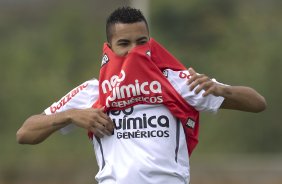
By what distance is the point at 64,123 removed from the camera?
5.86 metres

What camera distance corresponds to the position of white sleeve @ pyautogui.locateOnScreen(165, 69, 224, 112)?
5699 millimetres

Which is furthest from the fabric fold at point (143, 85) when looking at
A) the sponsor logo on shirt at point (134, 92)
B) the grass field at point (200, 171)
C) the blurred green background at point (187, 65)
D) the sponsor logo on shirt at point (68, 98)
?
the blurred green background at point (187, 65)

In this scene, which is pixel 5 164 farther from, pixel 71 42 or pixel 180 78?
pixel 180 78

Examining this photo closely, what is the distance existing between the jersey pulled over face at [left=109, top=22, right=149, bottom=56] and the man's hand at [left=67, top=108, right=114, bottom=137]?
372 mm

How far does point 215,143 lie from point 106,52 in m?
15.6

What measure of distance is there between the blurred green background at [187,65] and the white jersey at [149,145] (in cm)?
954

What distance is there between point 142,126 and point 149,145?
126 millimetres

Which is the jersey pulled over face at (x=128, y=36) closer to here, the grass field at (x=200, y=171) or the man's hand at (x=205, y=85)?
the man's hand at (x=205, y=85)

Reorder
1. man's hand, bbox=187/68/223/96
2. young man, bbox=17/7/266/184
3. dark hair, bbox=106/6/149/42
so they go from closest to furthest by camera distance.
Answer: man's hand, bbox=187/68/223/96 → young man, bbox=17/7/266/184 → dark hair, bbox=106/6/149/42

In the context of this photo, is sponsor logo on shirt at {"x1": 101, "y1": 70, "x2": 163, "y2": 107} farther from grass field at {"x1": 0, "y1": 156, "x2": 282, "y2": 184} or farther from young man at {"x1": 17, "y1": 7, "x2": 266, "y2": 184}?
grass field at {"x1": 0, "y1": 156, "x2": 282, "y2": 184}

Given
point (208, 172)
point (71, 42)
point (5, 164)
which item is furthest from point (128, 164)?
point (71, 42)

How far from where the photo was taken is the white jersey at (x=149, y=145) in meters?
5.65

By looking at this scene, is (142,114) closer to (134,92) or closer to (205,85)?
(134,92)

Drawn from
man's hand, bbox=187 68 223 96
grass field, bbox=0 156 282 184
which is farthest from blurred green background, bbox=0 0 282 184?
man's hand, bbox=187 68 223 96
